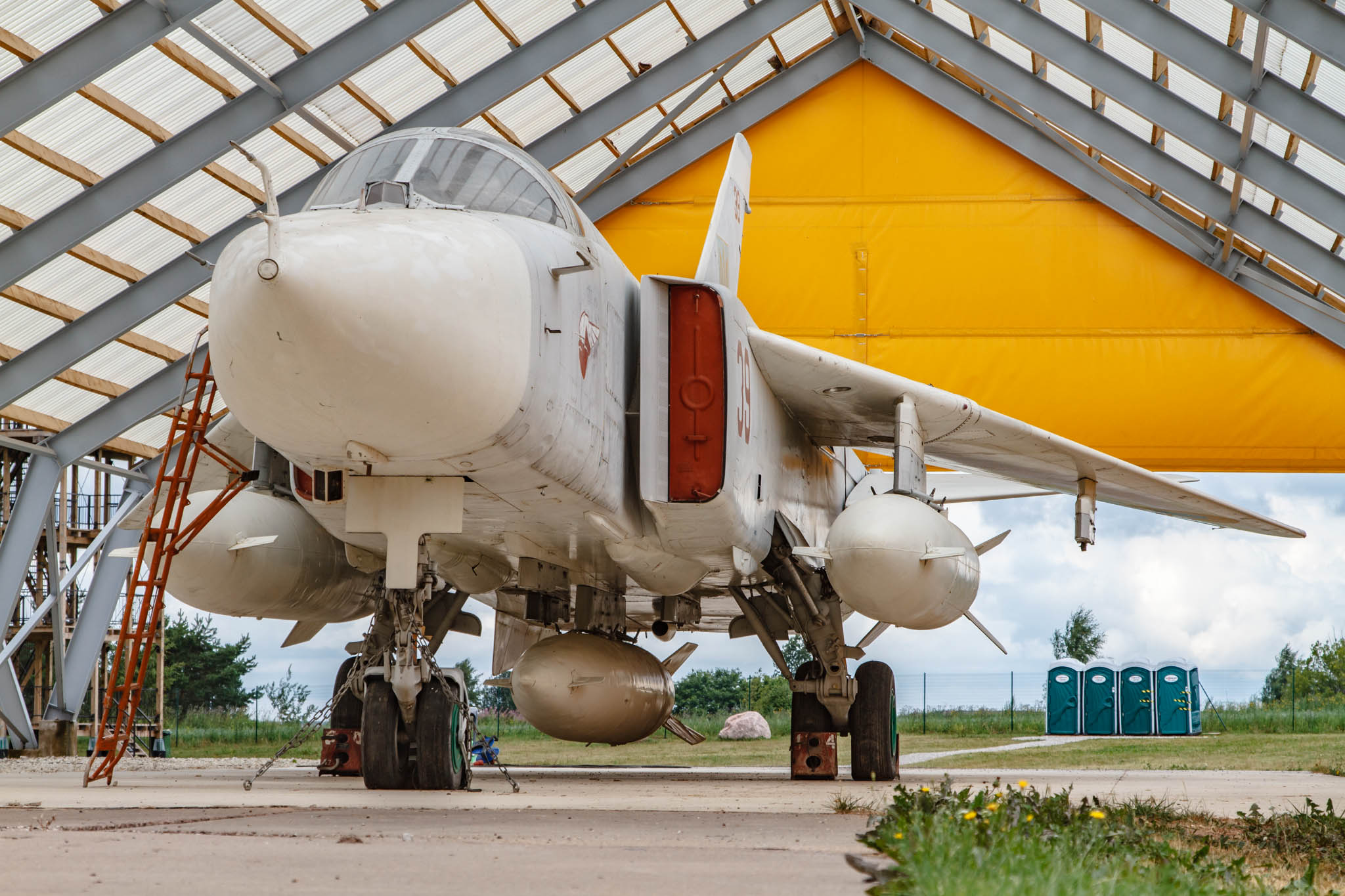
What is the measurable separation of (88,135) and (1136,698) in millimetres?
22513

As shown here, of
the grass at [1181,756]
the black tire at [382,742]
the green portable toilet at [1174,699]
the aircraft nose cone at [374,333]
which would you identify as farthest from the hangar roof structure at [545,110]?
the green portable toilet at [1174,699]

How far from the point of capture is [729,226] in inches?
413

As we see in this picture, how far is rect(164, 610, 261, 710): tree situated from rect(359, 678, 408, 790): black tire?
3486 cm

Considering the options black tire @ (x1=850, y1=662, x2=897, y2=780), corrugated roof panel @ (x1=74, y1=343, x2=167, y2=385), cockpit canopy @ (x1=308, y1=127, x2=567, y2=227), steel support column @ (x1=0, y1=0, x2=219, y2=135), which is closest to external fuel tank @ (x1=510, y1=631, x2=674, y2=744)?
black tire @ (x1=850, y1=662, x2=897, y2=780)

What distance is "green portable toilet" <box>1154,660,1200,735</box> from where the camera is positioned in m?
26.5

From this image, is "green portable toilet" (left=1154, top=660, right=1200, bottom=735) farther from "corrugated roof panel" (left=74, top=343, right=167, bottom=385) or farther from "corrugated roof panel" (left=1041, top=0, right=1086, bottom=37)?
"corrugated roof panel" (left=74, top=343, right=167, bottom=385)

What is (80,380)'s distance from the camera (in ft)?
50.8

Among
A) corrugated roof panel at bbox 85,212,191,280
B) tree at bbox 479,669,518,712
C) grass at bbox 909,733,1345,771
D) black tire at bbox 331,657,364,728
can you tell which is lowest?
tree at bbox 479,669,518,712

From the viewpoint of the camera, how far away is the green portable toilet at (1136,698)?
2711 centimetres

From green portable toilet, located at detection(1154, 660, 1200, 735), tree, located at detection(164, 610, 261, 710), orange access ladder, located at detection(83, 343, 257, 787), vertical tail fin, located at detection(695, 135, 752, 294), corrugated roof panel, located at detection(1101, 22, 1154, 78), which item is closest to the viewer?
orange access ladder, located at detection(83, 343, 257, 787)

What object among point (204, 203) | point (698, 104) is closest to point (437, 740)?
point (204, 203)

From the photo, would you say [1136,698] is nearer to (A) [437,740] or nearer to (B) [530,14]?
(B) [530,14]

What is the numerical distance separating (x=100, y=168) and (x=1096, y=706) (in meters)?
22.2

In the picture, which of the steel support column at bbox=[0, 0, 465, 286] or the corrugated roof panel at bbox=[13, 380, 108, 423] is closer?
the steel support column at bbox=[0, 0, 465, 286]
